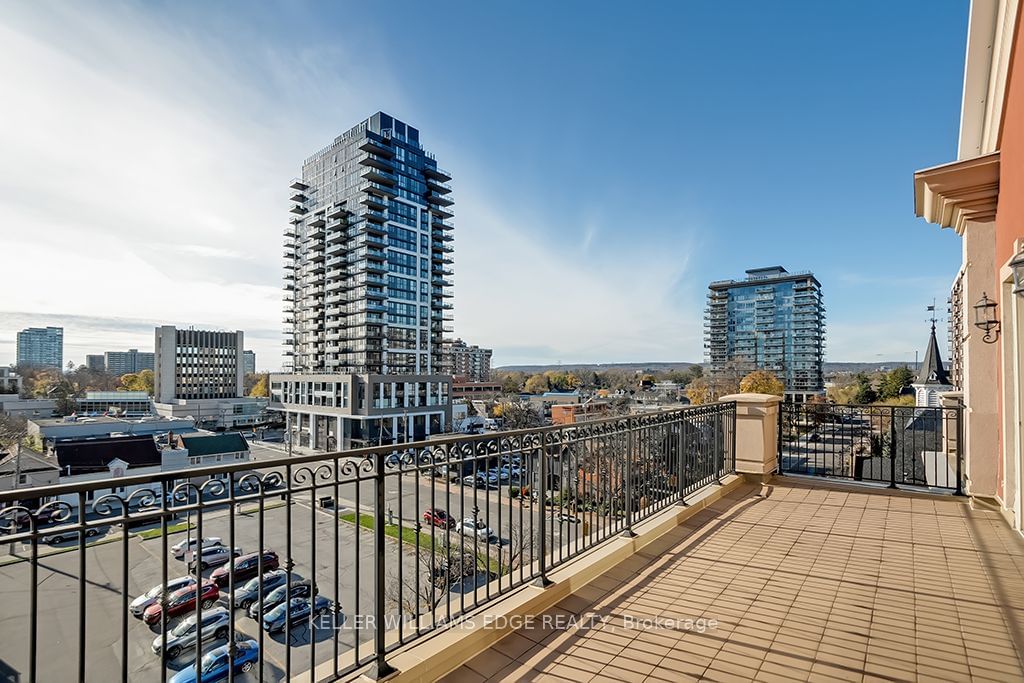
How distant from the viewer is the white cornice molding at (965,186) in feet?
17.0

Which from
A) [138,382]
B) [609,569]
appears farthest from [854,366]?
[138,382]

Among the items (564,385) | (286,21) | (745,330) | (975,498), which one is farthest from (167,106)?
(564,385)

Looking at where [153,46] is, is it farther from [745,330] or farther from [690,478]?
[745,330]

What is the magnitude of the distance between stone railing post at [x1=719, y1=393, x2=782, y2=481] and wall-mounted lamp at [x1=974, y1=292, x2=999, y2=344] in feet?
7.42

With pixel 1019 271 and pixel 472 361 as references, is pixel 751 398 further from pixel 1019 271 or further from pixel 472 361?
pixel 472 361

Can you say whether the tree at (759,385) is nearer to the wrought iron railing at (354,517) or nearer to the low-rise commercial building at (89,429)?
the wrought iron railing at (354,517)

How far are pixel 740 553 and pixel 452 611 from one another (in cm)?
271

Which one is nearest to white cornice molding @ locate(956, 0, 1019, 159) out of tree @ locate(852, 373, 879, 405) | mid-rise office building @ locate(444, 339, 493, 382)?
tree @ locate(852, 373, 879, 405)

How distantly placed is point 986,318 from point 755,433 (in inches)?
109

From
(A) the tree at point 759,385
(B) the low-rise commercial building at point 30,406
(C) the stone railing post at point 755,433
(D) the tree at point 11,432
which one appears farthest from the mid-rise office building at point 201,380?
(C) the stone railing post at point 755,433

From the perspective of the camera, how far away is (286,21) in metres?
8.65

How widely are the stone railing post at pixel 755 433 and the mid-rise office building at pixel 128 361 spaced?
115477 mm

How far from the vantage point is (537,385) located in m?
96.3

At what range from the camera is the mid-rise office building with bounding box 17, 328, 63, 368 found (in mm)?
90688
